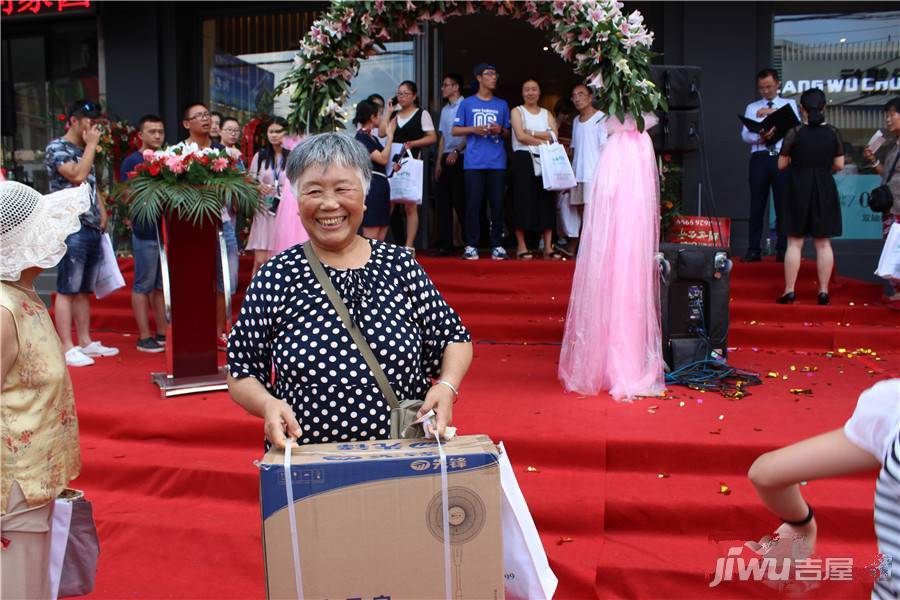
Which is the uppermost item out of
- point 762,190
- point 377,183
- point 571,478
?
point 377,183

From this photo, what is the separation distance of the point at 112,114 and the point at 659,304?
25.1 feet

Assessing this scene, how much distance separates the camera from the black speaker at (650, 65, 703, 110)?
796 centimetres

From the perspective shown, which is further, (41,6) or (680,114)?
(41,6)

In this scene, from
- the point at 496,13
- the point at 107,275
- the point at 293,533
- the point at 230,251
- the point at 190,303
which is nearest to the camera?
the point at 293,533

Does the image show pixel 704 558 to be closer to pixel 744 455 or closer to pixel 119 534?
pixel 744 455

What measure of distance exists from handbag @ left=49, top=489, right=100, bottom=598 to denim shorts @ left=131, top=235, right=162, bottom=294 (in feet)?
14.2

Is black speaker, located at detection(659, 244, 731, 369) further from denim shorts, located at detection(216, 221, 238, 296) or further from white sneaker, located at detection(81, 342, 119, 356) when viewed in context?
white sneaker, located at detection(81, 342, 119, 356)

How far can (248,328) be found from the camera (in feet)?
7.35

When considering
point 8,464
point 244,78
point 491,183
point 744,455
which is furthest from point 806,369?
point 244,78

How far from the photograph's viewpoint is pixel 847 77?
31.1ft

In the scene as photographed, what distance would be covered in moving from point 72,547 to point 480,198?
650 cm

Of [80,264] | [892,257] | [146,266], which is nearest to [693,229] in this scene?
[892,257]

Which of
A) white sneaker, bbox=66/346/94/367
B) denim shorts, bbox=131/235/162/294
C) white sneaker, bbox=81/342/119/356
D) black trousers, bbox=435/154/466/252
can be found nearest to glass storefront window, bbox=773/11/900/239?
black trousers, bbox=435/154/466/252

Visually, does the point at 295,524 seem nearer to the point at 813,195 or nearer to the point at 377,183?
the point at 377,183
